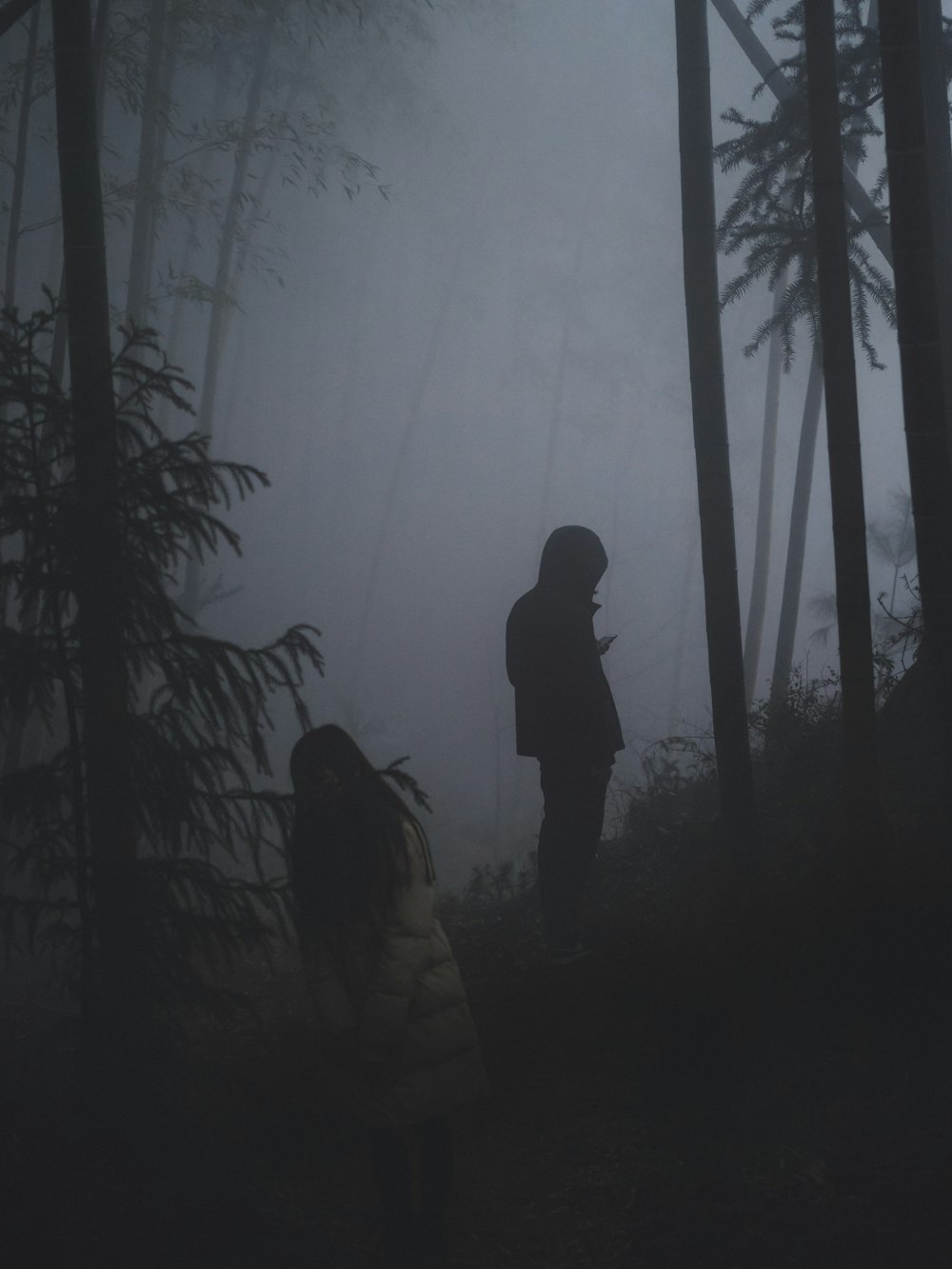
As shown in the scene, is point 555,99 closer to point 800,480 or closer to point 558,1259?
point 800,480

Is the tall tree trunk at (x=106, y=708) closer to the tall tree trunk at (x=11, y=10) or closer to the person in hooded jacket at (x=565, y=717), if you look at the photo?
the tall tree trunk at (x=11, y=10)

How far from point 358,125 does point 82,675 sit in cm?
3660

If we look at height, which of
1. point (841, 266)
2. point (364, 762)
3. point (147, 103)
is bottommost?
point (364, 762)

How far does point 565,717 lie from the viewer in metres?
4.88

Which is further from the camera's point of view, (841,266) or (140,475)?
(841,266)

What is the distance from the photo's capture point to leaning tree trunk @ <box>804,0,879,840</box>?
4441 mm

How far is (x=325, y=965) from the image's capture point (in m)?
2.79

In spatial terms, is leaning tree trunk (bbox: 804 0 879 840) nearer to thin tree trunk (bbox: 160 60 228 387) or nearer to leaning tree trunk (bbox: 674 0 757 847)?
leaning tree trunk (bbox: 674 0 757 847)

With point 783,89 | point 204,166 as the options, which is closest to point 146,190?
point 783,89

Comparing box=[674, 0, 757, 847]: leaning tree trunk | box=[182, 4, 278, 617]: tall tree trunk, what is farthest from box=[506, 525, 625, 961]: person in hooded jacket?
box=[182, 4, 278, 617]: tall tree trunk

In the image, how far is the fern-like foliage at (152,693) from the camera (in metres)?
3.51

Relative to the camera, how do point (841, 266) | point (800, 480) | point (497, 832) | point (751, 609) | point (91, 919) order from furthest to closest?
point (497, 832)
point (751, 609)
point (800, 480)
point (841, 266)
point (91, 919)

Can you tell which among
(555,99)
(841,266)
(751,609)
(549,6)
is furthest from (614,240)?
(841,266)

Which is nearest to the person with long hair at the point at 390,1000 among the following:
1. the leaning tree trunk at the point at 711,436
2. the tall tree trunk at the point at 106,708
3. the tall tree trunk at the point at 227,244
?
the tall tree trunk at the point at 106,708
